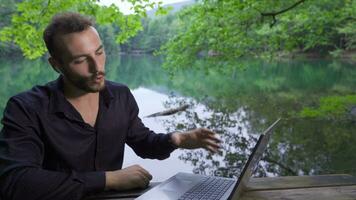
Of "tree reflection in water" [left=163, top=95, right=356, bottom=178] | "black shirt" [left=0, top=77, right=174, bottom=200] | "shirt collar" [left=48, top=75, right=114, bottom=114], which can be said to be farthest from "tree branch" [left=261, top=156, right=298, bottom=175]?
"shirt collar" [left=48, top=75, right=114, bottom=114]

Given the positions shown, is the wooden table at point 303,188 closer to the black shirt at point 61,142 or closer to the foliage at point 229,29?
the black shirt at point 61,142

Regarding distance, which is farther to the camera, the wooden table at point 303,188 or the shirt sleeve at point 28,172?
the wooden table at point 303,188

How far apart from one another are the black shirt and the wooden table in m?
0.21

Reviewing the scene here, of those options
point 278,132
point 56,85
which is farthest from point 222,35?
point 56,85

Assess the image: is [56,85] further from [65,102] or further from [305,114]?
[305,114]

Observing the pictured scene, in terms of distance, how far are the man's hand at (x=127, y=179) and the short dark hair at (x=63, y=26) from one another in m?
0.51

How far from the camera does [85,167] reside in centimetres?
154

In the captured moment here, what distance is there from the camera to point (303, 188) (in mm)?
1624

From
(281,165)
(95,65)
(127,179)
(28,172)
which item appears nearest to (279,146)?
(281,165)

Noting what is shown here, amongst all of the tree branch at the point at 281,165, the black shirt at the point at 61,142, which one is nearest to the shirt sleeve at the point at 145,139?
the black shirt at the point at 61,142

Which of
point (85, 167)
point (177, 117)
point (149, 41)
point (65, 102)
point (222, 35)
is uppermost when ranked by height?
point (65, 102)

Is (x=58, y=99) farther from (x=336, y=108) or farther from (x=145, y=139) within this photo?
(x=336, y=108)

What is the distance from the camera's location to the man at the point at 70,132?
4.32ft

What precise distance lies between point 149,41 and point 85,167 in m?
70.4
